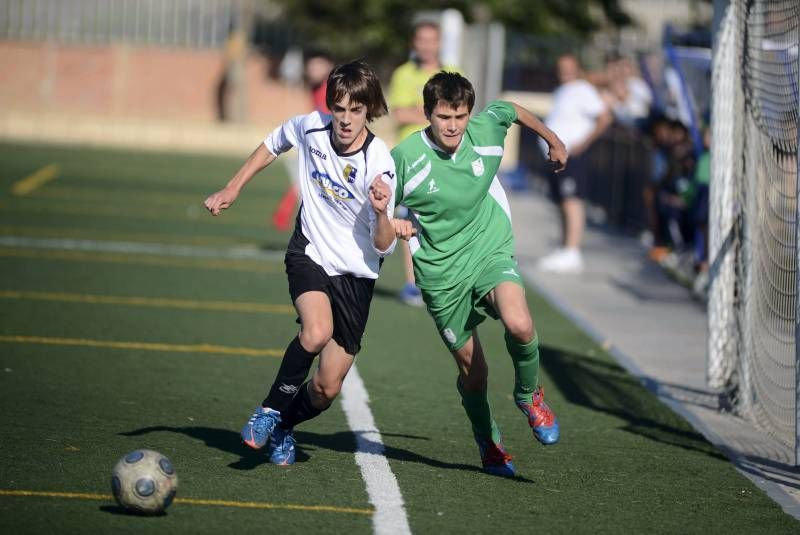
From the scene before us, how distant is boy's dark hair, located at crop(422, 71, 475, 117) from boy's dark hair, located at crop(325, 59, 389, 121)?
234 mm

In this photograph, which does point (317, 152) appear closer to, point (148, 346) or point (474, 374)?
point (474, 374)

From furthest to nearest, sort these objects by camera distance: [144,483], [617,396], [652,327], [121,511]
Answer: [652,327]
[617,396]
[121,511]
[144,483]

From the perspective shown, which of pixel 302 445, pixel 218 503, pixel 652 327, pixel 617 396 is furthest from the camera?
pixel 652 327

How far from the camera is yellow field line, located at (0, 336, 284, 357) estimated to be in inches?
376

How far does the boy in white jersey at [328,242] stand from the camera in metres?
6.30

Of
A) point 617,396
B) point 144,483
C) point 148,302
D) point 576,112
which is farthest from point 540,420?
point 576,112

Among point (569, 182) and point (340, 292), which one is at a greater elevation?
point (340, 292)

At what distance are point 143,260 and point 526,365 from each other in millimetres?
8184

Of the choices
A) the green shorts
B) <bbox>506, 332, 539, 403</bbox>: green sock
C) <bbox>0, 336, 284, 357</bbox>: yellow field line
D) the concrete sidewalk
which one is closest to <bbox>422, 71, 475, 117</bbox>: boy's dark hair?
the green shorts

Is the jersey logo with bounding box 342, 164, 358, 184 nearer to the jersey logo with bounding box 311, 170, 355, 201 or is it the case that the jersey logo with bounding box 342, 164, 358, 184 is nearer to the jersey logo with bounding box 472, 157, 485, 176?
the jersey logo with bounding box 311, 170, 355, 201

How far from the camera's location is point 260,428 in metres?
6.30

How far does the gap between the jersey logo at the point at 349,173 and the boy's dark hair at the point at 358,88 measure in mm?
257

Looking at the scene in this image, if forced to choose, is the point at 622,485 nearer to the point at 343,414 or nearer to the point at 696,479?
the point at 696,479

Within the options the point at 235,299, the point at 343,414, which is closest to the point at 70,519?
the point at 343,414
